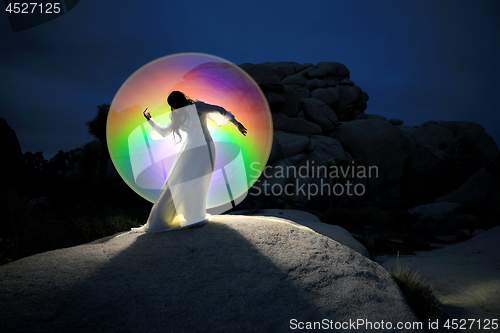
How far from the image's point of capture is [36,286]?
2961mm

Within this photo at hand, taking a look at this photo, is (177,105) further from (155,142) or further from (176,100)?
(155,142)

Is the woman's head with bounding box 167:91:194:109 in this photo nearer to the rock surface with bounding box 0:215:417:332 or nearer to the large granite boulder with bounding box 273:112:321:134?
the rock surface with bounding box 0:215:417:332

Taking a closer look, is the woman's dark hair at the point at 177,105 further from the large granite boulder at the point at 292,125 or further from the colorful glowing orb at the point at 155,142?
the large granite boulder at the point at 292,125

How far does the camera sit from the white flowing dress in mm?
4852

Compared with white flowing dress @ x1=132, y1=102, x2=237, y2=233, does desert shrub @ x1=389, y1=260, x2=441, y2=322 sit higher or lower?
lower

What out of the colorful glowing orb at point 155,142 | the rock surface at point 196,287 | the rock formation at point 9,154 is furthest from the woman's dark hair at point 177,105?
the rock formation at point 9,154

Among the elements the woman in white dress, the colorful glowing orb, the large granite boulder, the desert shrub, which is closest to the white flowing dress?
the woman in white dress

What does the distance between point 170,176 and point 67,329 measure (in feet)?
9.52

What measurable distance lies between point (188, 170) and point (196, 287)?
2.32 m

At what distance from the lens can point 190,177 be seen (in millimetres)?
5016

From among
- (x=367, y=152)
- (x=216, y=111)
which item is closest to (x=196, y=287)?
(x=216, y=111)

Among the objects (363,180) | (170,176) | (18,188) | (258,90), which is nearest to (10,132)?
(18,188)

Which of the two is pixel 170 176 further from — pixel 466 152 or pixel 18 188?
pixel 466 152

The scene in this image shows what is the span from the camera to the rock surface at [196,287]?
271cm
